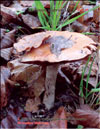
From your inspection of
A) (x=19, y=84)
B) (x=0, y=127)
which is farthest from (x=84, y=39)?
(x=0, y=127)

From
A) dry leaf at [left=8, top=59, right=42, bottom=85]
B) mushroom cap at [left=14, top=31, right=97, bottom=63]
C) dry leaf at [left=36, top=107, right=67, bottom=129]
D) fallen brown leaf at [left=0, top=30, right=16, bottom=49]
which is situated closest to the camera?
mushroom cap at [left=14, top=31, right=97, bottom=63]

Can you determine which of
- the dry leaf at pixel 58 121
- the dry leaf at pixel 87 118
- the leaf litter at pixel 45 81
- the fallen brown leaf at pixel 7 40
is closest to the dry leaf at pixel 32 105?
the leaf litter at pixel 45 81

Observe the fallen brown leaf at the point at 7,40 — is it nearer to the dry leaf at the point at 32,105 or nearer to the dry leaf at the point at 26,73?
the dry leaf at the point at 26,73

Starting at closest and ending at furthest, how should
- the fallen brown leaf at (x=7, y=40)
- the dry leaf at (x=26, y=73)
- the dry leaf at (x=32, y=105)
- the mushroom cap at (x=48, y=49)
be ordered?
the mushroom cap at (x=48, y=49) → the dry leaf at (x=32, y=105) → the dry leaf at (x=26, y=73) → the fallen brown leaf at (x=7, y=40)

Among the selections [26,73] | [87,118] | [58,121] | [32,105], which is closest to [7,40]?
[26,73]

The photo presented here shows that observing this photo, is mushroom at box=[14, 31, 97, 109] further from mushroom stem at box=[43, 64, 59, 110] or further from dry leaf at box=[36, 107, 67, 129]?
dry leaf at box=[36, 107, 67, 129]

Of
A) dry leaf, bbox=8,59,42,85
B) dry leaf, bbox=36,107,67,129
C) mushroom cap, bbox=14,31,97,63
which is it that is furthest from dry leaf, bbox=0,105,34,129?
mushroom cap, bbox=14,31,97,63

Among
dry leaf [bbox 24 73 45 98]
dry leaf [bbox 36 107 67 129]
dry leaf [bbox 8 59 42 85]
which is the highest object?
dry leaf [bbox 8 59 42 85]
